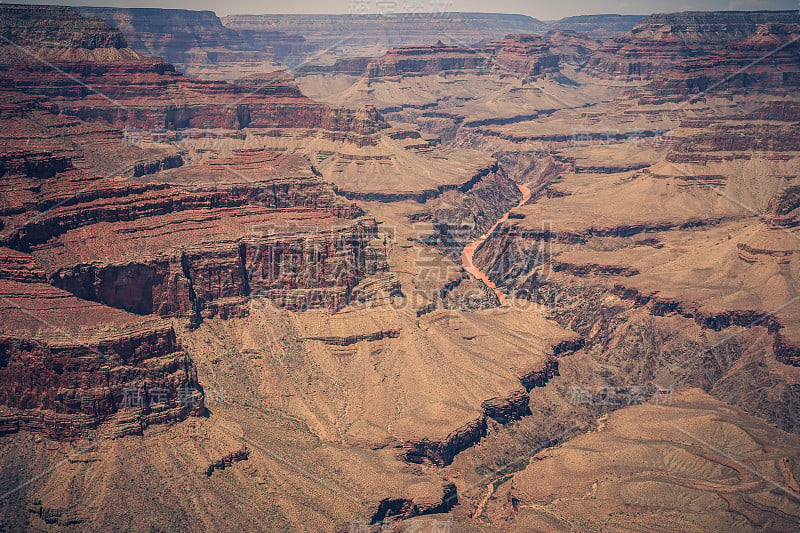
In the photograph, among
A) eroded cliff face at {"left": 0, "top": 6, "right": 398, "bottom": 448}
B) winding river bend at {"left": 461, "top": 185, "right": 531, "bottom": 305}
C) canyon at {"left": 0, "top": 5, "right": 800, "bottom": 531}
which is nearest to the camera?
canyon at {"left": 0, "top": 5, "right": 800, "bottom": 531}

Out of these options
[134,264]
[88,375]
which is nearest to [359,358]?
[134,264]

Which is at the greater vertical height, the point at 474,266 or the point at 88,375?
the point at 88,375

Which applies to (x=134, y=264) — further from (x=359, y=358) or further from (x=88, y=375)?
(x=359, y=358)

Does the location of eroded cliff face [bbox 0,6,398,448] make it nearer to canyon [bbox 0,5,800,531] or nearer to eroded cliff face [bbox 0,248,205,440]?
eroded cliff face [bbox 0,248,205,440]

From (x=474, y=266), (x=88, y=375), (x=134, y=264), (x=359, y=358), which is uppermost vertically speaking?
(x=134, y=264)

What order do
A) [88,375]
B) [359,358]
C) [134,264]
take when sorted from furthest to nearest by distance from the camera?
1. [359,358]
2. [134,264]
3. [88,375]

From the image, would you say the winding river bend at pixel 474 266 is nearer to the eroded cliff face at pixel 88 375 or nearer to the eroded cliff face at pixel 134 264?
the eroded cliff face at pixel 134 264

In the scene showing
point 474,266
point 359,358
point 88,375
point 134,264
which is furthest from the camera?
point 474,266

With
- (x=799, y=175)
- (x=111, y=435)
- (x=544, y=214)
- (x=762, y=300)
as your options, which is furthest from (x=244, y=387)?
(x=799, y=175)

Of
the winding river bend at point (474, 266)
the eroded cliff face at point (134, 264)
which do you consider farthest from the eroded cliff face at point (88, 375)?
the winding river bend at point (474, 266)

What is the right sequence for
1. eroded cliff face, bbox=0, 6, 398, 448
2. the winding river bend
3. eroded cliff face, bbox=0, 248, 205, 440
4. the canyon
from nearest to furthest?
eroded cliff face, bbox=0, 248, 205, 440, the canyon, eroded cliff face, bbox=0, 6, 398, 448, the winding river bend

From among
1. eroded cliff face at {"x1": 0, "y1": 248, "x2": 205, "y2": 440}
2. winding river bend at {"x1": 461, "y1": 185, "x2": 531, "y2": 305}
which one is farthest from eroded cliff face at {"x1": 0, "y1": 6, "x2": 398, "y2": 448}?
winding river bend at {"x1": 461, "y1": 185, "x2": 531, "y2": 305}

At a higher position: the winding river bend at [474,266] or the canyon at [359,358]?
the canyon at [359,358]
